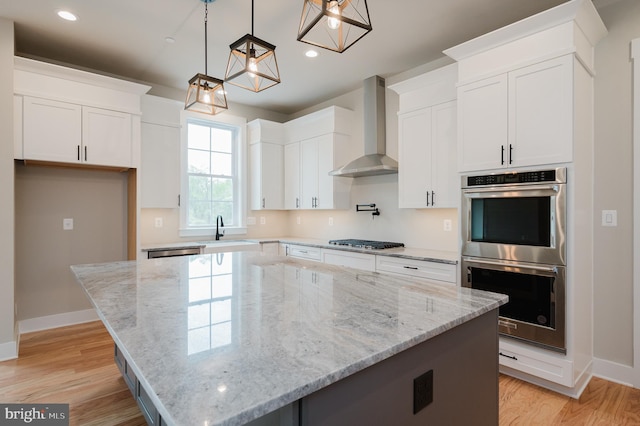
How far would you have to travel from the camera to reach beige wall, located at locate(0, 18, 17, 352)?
288 cm

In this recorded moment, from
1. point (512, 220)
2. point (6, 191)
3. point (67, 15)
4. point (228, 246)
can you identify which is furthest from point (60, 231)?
point (512, 220)

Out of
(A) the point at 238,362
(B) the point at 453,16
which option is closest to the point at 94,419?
(A) the point at 238,362

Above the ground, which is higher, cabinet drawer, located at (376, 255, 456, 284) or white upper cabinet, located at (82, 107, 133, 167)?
white upper cabinet, located at (82, 107, 133, 167)

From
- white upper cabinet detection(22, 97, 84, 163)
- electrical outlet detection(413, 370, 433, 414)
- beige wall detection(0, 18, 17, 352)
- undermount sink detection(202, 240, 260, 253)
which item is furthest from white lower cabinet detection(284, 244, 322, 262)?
electrical outlet detection(413, 370, 433, 414)

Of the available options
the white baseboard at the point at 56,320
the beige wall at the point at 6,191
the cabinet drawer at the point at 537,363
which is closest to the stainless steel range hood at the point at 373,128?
the cabinet drawer at the point at 537,363

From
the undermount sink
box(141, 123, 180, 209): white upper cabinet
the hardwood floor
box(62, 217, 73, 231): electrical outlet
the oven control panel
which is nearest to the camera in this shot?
the hardwood floor

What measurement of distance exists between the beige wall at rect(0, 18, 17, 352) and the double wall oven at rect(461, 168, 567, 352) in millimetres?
3870

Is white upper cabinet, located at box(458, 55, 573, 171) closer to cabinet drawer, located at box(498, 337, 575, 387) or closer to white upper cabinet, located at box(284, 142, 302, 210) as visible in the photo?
cabinet drawer, located at box(498, 337, 575, 387)

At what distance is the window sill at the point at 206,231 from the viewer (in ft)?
14.8

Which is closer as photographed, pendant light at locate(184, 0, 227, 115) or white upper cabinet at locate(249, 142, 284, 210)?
pendant light at locate(184, 0, 227, 115)

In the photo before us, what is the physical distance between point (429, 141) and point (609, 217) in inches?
60.6

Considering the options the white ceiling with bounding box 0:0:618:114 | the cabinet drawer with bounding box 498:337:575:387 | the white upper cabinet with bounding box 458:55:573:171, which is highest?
the white ceiling with bounding box 0:0:618:114

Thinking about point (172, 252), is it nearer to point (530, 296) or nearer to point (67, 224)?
point (67, 224)

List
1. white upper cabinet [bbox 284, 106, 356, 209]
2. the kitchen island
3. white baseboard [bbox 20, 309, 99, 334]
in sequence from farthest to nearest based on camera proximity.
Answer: white upper cabinet [bbox 284, 106, 356, 209]
white baseboard [bbox 20, 309, 99, 334]
the kitchen island
